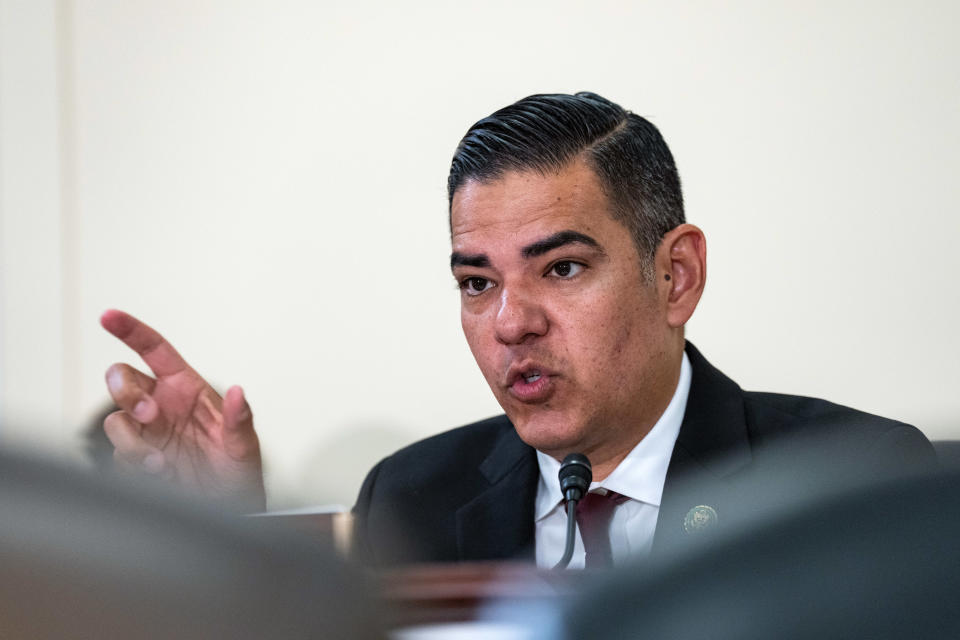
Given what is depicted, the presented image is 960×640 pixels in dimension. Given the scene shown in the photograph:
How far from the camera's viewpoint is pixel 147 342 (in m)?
1.44

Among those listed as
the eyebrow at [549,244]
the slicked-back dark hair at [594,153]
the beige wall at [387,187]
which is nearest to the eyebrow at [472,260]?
the eyebrow at [549,244]

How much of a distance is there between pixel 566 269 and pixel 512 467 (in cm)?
36

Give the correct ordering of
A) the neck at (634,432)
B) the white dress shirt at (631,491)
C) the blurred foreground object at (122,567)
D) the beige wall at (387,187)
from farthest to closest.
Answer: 1. the beige wall at (387,187)
2. the neck at (634,432)
3. the white dress shirt at (631,491)
4. the blurred foreground object at (122,567)

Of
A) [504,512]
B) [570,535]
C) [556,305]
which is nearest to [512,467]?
[504,512]

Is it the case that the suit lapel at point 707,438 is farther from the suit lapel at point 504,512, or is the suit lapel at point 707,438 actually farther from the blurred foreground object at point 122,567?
the blurred foreground object at point 122,567

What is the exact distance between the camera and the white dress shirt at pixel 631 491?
145 centimetres

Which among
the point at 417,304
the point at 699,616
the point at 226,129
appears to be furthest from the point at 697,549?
the point at 226,129

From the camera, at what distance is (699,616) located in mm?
266

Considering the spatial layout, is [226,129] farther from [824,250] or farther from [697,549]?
[697,549]

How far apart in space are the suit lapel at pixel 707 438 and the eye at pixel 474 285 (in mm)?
367

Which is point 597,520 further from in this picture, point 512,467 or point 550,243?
point 550,243

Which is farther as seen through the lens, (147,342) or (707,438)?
(707,438)

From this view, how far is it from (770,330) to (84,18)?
2.07 meters

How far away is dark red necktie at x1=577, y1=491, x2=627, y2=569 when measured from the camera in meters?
1.34
